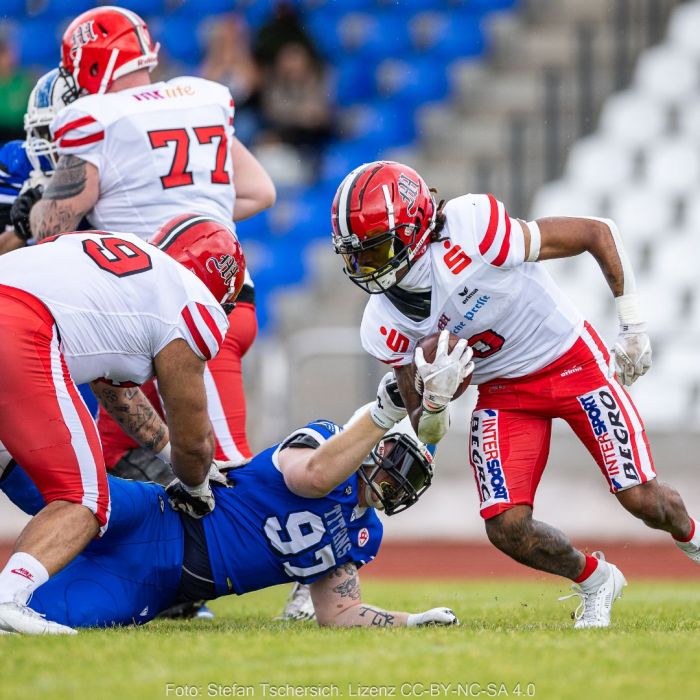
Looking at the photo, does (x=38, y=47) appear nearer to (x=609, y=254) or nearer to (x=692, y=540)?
(x=609, y=254)

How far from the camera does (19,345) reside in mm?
4453

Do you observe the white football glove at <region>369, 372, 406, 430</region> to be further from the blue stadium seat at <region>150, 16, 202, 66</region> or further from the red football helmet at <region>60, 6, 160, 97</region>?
the blue stadium seat at <region>150, 16, 202, 66</region>

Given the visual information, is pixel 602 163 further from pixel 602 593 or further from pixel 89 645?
pixel 89 645

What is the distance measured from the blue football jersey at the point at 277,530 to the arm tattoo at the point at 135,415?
567 millimetres

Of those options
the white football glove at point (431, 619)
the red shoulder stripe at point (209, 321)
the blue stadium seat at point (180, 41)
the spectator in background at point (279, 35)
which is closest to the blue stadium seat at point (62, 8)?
the blue stadium seat at point (180, 41)

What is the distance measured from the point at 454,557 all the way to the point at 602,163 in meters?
4.29

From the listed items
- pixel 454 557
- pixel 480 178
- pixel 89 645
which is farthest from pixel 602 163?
pixel 89 645

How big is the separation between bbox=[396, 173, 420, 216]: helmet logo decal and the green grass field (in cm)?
152

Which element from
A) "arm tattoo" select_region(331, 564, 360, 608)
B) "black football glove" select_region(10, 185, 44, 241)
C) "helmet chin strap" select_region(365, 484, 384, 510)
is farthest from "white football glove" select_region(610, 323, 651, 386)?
"black football glove" select_region(10, 185, 44, 241)

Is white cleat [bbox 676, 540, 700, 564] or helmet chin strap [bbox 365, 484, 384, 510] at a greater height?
helmet chin strap [bbox 365, 484, 384, 510]

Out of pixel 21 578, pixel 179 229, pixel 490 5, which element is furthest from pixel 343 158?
pixel 21 578

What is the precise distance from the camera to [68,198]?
5.84m

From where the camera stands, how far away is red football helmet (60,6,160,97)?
6082 millimetres

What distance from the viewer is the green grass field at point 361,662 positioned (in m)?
3.47
